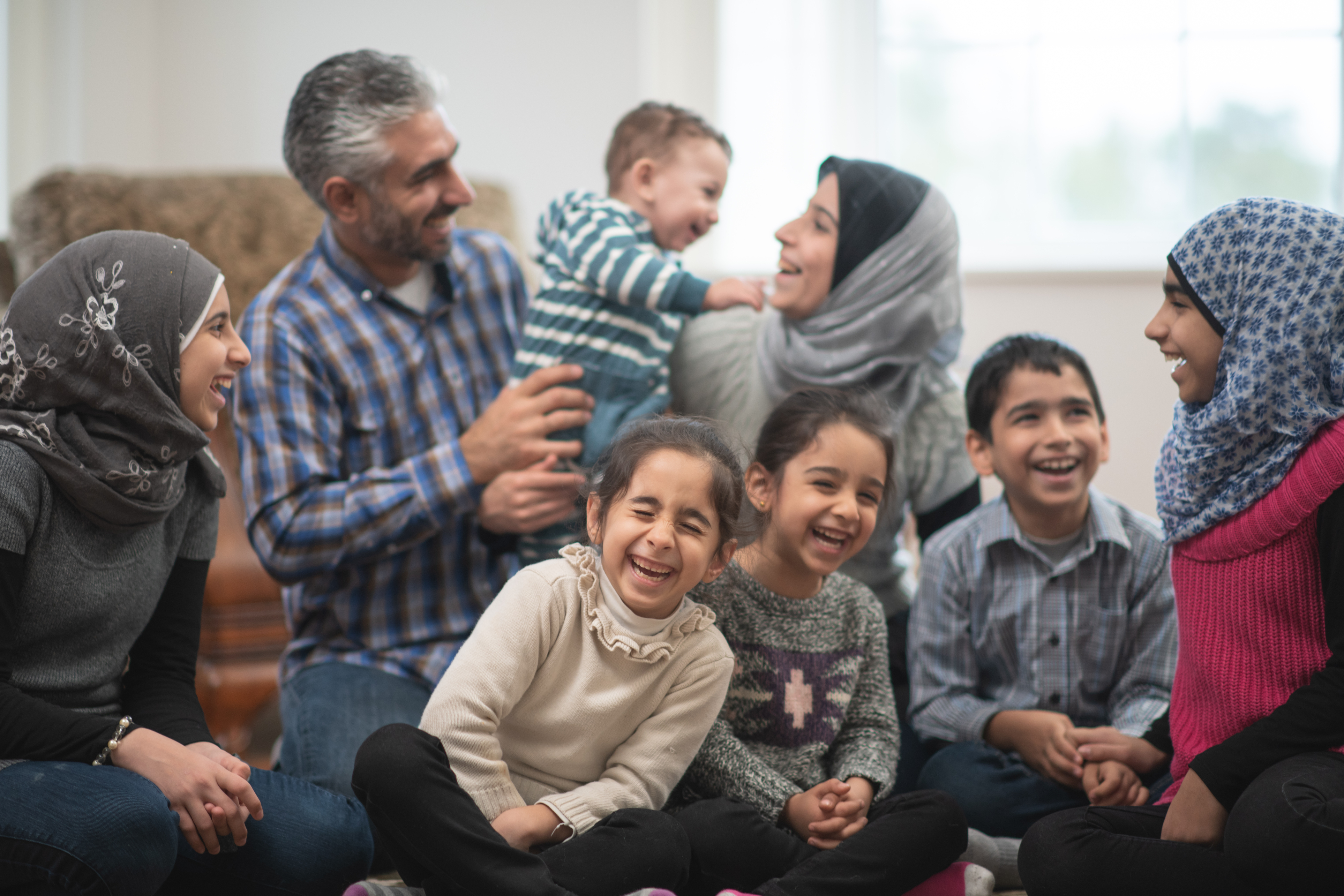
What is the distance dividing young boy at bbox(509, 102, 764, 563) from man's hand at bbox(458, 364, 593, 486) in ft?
0.11

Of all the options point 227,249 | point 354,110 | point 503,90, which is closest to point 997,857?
point 354,110

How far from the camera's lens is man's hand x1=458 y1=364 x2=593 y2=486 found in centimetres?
169

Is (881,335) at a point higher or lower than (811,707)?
higher

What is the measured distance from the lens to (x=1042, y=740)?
156 centimetres

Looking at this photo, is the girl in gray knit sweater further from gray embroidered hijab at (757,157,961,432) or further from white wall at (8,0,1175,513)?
white wall at (8,0,1175,513)

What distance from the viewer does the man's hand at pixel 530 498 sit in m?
1.67

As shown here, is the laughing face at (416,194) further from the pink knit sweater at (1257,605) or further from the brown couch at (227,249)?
the pink knit sweater at (1257,605)

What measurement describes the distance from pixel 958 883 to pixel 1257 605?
503 mm

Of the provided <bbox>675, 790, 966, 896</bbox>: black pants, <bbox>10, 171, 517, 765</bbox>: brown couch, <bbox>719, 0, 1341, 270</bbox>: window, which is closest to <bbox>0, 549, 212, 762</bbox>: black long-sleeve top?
<bbox>675, 790, 966, 896</bbox>: black pants

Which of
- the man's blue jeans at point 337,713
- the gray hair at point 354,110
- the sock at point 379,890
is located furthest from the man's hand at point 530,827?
the gray hair at point 354,110

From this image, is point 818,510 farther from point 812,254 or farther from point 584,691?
point 812,254

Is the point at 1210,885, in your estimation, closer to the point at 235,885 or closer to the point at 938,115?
the point at 235,885

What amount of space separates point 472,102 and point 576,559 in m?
2.30

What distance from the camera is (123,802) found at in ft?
3.75
